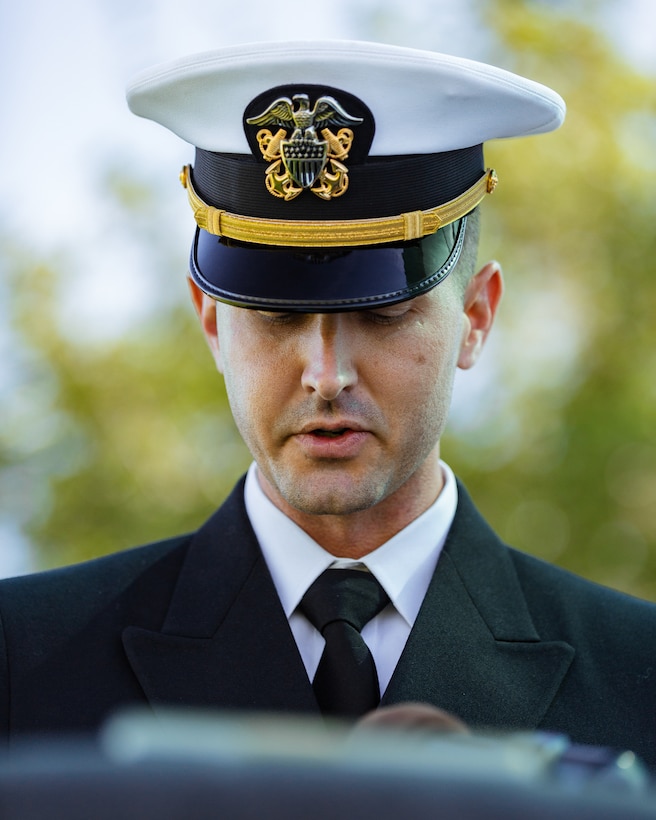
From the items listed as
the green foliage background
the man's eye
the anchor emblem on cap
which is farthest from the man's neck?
the green foliage background

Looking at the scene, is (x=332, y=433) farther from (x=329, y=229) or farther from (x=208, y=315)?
(x=208, y=315)

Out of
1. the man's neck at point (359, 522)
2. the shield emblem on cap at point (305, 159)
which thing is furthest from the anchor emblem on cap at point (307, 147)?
the man's neck at point (359, 522)

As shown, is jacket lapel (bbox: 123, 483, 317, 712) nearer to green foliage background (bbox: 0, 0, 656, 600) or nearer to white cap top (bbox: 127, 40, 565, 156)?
white cap top (bbox: 127, 40, 565, 156)

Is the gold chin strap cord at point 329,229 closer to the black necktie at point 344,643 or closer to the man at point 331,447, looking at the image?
the man at point 331,447

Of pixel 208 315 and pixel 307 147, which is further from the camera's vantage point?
pixel 208 315

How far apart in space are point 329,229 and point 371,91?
0.94ft

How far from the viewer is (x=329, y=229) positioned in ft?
8.25

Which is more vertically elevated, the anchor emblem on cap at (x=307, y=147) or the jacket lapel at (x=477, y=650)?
the anchor emblem on cap at (x=307, y=147)

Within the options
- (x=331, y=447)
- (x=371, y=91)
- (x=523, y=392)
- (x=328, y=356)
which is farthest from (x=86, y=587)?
(x=523, y=392)

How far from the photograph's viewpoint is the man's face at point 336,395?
246 cm

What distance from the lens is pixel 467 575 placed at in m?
2.87

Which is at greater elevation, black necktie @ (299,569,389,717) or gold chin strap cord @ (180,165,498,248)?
gold chin strap cord @ (180,165,498,248)

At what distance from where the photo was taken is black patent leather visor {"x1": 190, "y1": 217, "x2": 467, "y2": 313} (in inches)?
96.1

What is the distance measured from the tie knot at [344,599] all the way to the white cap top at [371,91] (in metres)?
0.88
